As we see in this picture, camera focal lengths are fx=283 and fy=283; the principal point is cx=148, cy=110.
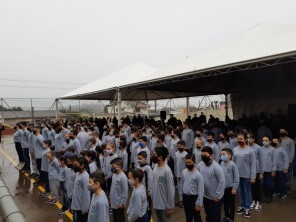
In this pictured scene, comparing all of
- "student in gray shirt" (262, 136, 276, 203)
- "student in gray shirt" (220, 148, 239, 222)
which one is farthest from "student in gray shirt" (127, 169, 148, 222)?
"student in gray shirt" (262, 136, 276, 203)

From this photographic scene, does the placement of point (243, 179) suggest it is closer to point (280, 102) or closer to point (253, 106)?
point (280, 102)

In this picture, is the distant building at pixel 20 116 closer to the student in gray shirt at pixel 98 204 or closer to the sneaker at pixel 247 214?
the sneaker at pixel 247 214

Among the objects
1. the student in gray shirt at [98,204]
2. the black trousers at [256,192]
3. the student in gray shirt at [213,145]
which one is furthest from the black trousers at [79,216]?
the black trousers at [256,192]

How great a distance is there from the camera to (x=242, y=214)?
627cm

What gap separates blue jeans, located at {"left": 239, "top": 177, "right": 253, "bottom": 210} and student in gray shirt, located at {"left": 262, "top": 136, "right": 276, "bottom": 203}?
3.04ft

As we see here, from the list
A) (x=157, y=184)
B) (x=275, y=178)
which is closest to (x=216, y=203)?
(x=157, y=184)

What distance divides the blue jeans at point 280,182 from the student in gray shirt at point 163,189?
3.84m

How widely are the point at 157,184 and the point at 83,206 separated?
137 centimetres

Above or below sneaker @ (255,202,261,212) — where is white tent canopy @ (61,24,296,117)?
above

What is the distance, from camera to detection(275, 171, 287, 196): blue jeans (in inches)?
285

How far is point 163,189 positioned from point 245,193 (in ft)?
8.12

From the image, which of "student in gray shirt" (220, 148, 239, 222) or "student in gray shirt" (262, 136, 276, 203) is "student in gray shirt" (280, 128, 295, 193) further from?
"student in gray shirt" (220, 148, 239, 222)

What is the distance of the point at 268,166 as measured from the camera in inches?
274

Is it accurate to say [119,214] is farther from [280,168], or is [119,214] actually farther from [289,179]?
[289,179]
